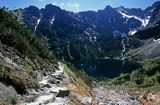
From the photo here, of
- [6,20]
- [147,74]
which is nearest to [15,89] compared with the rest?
[6,20]

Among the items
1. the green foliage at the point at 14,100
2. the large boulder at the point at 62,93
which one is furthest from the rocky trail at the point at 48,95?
the green foliage at the point at 14,100

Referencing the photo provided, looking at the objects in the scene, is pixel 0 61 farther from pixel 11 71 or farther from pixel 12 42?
pixel 12 42

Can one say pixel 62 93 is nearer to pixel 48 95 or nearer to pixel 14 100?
pixel 48 95

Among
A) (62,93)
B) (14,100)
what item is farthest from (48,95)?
(14,100)

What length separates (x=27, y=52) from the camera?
52.0 meters

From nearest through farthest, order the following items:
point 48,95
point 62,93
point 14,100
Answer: point 14,100 < point 48,95 < point 62,93

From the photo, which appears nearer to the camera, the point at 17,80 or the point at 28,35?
the point at 17,80

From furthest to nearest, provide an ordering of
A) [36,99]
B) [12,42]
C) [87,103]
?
[12,42] → [87,103] → [36,99]

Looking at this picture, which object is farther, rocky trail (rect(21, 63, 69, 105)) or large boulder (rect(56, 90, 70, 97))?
large boulder (rect(56, 90, 70, 97))

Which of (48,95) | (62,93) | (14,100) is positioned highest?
(62,93)

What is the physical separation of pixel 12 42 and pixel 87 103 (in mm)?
17200

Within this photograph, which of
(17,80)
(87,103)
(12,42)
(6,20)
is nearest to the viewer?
(17,80)

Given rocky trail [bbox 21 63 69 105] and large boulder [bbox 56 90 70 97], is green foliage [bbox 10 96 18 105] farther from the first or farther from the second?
large boulder [bbox 56 90 70 97]

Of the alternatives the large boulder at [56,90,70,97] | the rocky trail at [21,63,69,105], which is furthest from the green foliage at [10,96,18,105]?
the large boulder at [56,90,70,97]
